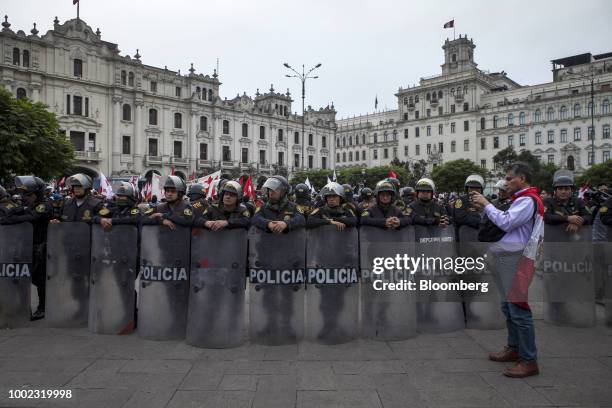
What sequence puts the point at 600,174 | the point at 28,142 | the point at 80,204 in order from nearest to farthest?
the point at 80,204 < the point at 28,142 < the point at 600,174

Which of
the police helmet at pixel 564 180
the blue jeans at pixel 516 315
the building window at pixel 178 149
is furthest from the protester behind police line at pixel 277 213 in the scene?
the building window at pixel 178 149

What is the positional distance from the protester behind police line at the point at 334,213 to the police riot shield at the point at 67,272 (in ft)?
10.5

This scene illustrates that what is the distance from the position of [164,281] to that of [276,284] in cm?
142

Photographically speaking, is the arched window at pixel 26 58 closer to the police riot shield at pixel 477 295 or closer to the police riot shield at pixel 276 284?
the police riot shield at pixel 276 284

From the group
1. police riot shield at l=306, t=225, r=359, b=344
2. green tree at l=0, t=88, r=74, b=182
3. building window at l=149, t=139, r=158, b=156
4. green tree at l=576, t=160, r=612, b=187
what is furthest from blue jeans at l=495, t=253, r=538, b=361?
building window at l=149, t=139, r=158, b=156

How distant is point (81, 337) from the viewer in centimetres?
598

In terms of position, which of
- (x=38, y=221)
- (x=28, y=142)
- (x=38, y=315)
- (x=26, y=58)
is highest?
(x=26, y=58)

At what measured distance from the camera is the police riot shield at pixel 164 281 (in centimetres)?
580

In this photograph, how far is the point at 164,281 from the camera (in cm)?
583

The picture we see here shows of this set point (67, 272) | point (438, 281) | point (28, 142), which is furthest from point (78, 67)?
point (438, 281)

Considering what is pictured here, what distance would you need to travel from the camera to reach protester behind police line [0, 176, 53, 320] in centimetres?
692

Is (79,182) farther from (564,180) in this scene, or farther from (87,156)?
(87,156)

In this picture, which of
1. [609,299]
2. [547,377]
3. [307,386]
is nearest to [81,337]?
[307,386]

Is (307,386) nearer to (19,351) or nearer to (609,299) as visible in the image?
(19,351)
